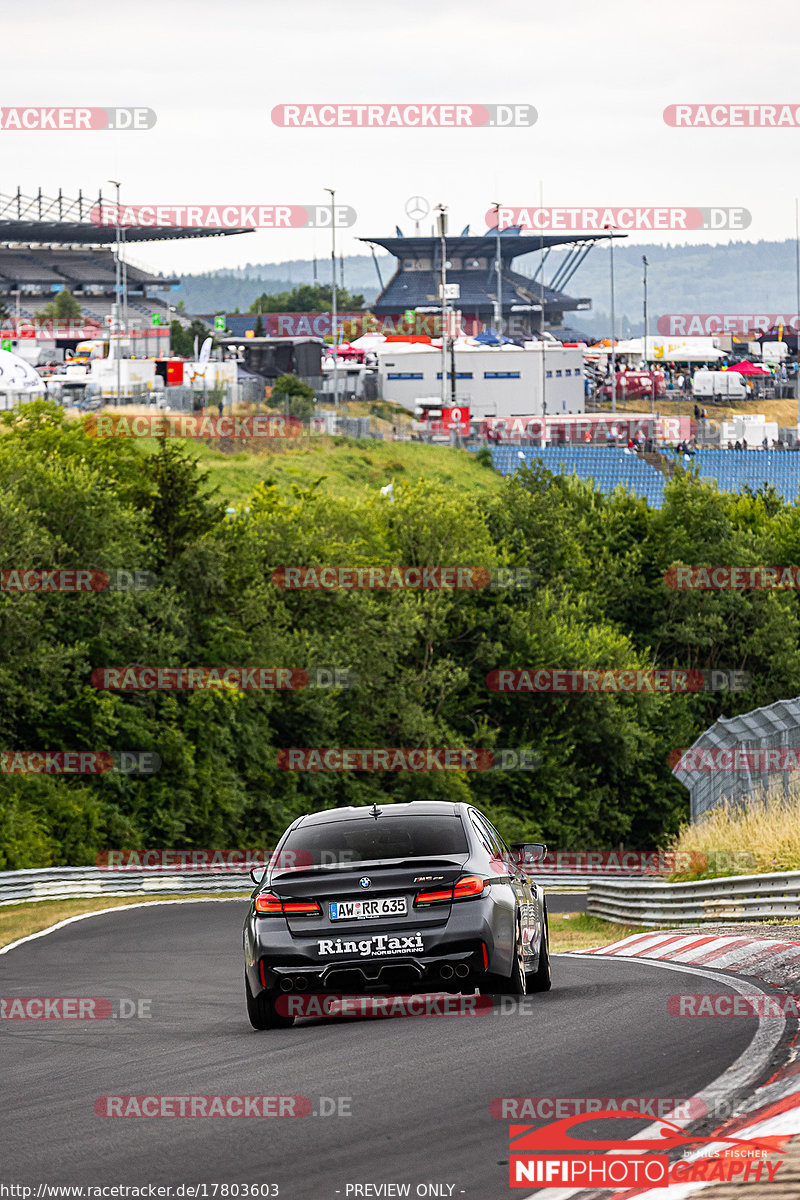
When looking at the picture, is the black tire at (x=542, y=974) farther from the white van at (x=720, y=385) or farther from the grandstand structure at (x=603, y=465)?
the white van at (x=720, y=385)

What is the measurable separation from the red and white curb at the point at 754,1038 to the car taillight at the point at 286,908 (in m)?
2.43

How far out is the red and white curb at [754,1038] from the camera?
5027 millimetres

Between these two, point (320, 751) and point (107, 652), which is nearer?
point (107, 652)

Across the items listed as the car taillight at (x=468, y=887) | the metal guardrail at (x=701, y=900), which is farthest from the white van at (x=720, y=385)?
the car taillight at (x=468, y=887)

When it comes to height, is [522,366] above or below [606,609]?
above

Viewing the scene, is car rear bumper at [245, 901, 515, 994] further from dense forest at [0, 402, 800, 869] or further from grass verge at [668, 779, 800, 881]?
dense forest at [0, 402, 800, 869]

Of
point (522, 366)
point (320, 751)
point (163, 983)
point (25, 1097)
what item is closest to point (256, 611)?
point (320, 751)

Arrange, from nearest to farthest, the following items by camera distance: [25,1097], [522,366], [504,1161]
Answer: [504,1161], [25,1097], [522,366]

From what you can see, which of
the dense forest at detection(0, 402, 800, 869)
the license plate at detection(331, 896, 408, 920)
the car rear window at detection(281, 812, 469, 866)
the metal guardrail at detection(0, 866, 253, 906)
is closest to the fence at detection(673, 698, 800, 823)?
the metal guardrail at detection(0, 866, 253, 906)

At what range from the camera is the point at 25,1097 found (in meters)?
7.12

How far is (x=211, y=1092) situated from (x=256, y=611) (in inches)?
1467

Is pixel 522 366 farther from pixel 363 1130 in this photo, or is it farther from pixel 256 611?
pixel 363 1130

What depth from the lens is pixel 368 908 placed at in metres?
8.69

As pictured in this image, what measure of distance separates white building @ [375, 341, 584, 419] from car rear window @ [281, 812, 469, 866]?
316 feet
